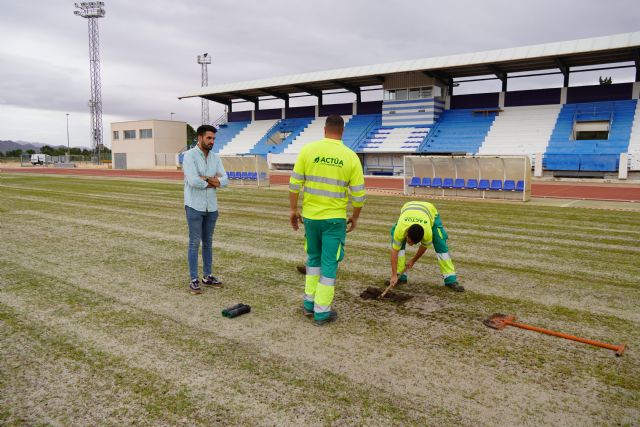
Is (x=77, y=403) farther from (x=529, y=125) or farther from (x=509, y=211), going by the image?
(x=529, y=125)

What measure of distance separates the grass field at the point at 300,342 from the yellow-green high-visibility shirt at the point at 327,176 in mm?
1231

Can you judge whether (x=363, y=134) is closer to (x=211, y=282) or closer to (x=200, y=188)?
(x=211, y=282)

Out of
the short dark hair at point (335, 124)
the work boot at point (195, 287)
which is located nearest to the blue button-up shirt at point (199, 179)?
the work boot at point (195, 287)

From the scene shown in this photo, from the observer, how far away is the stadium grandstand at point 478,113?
97.5ft

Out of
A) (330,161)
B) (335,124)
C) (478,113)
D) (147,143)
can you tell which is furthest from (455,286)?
(147,143)

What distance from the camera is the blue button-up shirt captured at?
5.39 m

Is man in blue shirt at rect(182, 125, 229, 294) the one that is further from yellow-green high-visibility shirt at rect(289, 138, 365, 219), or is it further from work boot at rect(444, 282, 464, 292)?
work boot at rect(444, 282, 464, 292)

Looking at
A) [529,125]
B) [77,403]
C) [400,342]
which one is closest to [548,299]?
[400,342]

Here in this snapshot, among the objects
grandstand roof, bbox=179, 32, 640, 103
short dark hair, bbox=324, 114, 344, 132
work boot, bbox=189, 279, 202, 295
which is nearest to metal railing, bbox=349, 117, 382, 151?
grandstand roof, bbox=179, 32, 640, 103

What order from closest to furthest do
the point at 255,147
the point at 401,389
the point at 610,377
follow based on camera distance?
1. the point at 401,389
2. the point at 610,377
3. the point at 255,147

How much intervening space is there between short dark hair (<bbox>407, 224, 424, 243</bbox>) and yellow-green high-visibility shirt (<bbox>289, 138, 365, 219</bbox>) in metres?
0.83

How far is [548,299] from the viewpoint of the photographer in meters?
5.52

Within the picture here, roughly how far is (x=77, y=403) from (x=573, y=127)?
3625 cm

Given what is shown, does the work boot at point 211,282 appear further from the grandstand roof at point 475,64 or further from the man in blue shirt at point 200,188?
the grandstand roof at point 475,64
